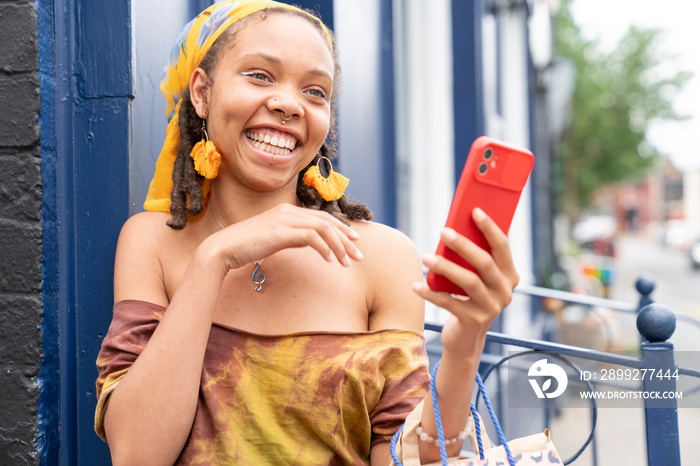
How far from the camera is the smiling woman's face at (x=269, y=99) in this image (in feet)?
5.05

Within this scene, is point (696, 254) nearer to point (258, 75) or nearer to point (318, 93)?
point (318, 93)

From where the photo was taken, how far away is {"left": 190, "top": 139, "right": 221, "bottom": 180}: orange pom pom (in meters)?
1.60

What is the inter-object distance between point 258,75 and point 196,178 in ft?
1.13

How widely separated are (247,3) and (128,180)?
62 cm

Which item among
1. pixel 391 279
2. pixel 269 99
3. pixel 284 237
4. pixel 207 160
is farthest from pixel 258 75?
pixel 391 279

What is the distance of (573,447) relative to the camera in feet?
16.2

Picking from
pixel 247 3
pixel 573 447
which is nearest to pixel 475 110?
pixel 573 447

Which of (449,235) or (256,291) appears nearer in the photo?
(449,235)

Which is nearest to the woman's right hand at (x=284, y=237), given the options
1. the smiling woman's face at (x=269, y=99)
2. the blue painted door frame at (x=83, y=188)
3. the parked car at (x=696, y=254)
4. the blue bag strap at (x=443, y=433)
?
the smiling woman's face at (x=269, y=99)

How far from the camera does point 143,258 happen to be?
158 centimetres

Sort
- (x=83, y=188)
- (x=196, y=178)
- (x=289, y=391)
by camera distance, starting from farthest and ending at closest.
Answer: (x=83, y=188) → (x=196, y=178) → (x=289, y=391)

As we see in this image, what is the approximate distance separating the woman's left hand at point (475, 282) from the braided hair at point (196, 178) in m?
0.66

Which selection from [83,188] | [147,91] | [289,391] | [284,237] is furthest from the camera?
[147,91]

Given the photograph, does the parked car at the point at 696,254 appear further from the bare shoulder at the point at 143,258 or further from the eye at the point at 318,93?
the bare shoulder at the point at 143,258
